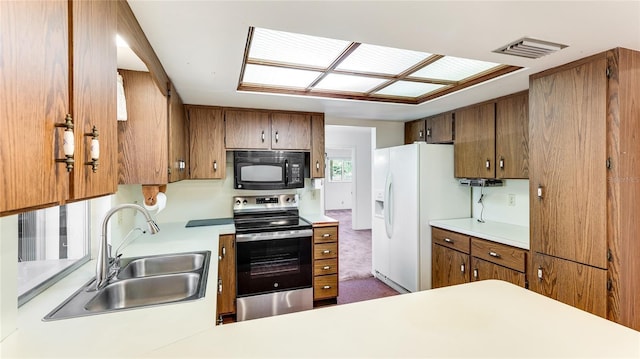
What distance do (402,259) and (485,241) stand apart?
1025 mm

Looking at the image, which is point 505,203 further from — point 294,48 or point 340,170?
point 340,170

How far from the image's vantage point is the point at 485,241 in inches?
105

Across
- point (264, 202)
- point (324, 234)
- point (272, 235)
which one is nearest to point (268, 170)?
point (264, 202)

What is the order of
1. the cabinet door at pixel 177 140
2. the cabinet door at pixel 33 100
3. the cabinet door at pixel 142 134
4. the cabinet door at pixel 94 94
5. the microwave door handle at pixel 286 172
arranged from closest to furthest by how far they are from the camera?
the cabinet door at pixel 33 100 → the cabinet door at pixel 94 94 → the cabinet door at pixel 142 134 → the cabinet door at pixel 177 140 → the microwave door handle at pixel 286 172

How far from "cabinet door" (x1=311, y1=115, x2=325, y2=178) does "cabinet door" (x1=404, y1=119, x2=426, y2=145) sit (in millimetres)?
1335

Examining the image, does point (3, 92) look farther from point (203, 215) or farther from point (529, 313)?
point (203, 215)

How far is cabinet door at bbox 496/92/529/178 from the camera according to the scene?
8.54 feet

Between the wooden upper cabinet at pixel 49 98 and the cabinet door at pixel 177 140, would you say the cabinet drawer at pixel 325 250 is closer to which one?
the cabinet door at pixel 177 140

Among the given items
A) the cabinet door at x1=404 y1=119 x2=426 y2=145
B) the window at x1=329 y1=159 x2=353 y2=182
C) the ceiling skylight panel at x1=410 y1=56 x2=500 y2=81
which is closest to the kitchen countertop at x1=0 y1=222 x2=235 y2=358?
the ceiling skylight panel at x1=410 y1=56 x2=500 y2=81

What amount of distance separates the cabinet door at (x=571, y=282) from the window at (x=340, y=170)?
299 inches

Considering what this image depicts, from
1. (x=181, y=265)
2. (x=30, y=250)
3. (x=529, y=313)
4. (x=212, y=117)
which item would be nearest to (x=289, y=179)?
(x=212, y=117)

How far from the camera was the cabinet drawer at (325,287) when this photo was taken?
3.15 metres

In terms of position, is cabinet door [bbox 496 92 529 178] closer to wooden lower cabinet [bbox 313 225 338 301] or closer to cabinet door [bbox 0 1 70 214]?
wooden lower cabinet [bbox 313 225 338 301]

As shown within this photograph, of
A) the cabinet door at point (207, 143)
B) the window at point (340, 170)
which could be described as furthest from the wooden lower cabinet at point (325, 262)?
the window at point (340, 170)
